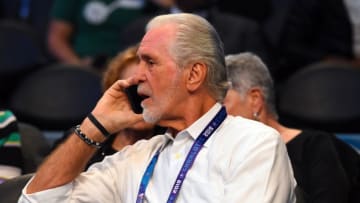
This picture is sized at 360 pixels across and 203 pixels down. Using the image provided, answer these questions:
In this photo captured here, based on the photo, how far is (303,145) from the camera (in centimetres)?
297

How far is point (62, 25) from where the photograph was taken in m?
4.88

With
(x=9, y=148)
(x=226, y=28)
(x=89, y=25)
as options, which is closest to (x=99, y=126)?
(x=9, y=148)

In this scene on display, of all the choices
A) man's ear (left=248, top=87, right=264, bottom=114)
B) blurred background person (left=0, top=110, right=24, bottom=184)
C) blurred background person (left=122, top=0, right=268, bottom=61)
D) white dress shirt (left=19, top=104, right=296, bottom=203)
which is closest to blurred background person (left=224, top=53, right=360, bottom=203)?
man's ear (left=248, top=87, right=264, bottom=114)

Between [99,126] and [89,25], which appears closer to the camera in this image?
[99,126]

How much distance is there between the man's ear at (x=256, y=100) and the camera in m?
3.05

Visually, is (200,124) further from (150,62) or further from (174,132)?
(150,62)

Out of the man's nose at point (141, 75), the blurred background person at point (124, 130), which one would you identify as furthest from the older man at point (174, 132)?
the blurred background person at point (124, 130)

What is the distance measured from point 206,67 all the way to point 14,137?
3.24 ft

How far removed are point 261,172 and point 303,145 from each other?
2.71 ft

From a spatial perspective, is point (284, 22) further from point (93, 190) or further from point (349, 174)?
point (93, 190)

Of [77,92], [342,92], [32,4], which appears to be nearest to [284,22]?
[342,92]

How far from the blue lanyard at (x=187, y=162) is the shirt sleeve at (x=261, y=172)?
120 mm

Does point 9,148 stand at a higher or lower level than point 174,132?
lower

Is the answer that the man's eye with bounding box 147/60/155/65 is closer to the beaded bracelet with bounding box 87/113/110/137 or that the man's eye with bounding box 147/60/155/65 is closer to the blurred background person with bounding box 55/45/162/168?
the beaded bracelet with bounding box 87/113/110/137
